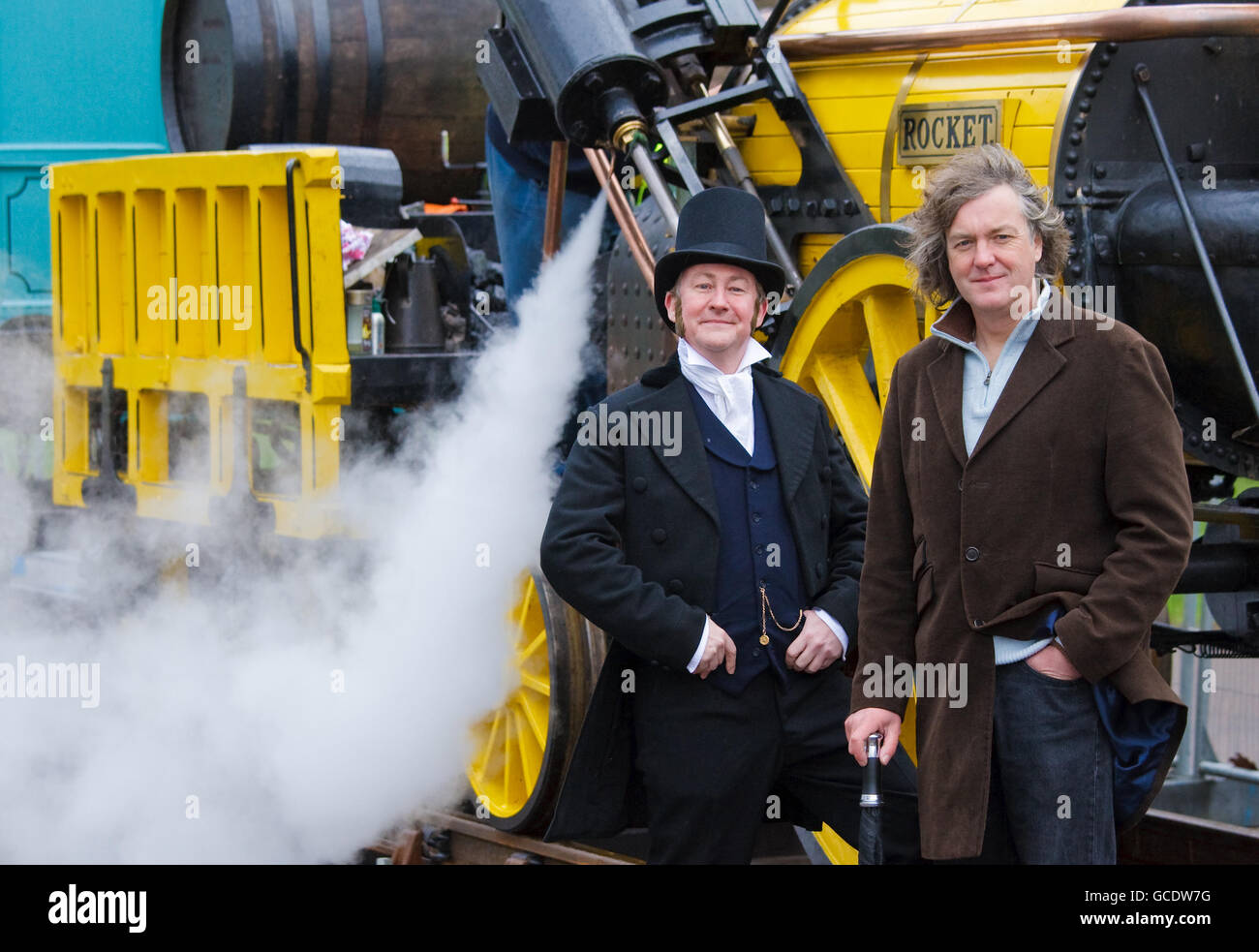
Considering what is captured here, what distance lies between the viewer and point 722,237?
10.4ft

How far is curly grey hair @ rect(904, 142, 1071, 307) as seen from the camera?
2785mm

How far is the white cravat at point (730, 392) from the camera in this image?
316 centimetres

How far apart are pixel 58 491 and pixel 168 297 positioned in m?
1.05

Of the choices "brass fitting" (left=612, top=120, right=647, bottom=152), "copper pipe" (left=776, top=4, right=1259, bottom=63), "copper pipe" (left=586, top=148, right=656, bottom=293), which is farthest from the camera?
"copper pipe" (left=586, top=148, right=656, bottom=293)

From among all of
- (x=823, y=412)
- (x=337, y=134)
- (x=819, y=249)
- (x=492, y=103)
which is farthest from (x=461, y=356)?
(x=823, y=412)

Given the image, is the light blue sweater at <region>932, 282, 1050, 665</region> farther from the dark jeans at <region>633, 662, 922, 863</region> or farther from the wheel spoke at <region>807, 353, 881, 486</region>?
the wheel spoke at <region>807, 353, 881, 486</region>

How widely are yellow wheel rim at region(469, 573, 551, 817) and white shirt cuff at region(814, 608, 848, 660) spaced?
5.90 feet

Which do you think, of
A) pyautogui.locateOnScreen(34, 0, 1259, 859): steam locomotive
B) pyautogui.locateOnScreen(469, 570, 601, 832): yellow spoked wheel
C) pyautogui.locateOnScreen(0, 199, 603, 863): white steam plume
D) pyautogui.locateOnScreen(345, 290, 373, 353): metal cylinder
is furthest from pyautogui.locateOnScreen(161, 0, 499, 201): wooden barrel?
pyautogui.locateOnScreen(469, 570, 601, 832): yellow spoked wheel

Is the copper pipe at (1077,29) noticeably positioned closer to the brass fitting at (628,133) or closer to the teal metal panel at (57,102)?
the brass fitting at (628,133)

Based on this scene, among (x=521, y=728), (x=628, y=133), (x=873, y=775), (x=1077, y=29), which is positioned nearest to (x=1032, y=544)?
(x=873, y=775)

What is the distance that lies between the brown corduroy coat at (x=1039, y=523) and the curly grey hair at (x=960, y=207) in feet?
0.28

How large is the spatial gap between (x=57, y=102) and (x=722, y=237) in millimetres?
5343

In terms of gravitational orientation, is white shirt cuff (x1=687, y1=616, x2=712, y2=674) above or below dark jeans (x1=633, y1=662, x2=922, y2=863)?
above

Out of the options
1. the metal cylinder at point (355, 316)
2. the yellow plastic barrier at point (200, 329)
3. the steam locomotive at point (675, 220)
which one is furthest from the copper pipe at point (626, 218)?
the metal cylinder at point (355, 316)
